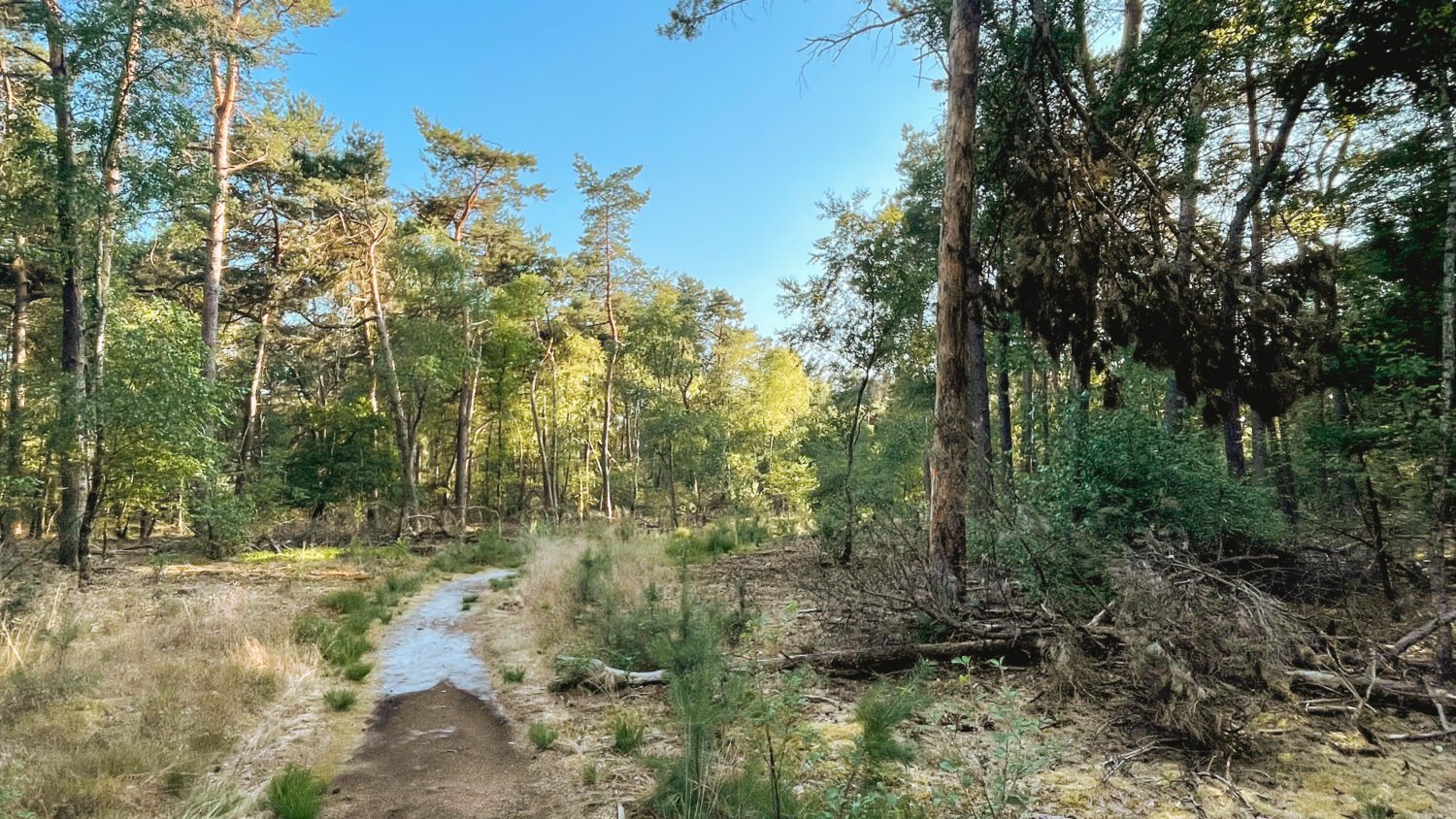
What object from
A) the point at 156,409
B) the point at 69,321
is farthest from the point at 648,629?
the point at 69,321

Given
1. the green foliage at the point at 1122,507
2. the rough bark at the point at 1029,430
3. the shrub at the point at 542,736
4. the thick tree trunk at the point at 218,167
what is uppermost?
the thick tree trunk at the point at 218,167

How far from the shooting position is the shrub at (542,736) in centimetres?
456

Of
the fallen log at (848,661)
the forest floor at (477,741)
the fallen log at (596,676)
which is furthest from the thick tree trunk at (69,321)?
the fallen log at (848,661)

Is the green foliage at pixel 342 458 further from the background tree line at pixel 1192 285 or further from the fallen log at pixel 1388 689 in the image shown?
the fallen log at pixel 1388 689

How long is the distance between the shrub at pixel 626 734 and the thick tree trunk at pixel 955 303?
332cm

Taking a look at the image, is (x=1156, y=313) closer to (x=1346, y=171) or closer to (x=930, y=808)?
→ (x=930, y=808)

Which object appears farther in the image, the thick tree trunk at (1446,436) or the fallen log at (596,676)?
the fallen log at (596,676)

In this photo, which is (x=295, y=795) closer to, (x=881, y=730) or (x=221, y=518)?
(x=881, y=730)

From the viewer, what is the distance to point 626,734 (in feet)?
14.7

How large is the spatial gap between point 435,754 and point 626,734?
1441mm

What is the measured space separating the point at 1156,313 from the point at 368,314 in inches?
917

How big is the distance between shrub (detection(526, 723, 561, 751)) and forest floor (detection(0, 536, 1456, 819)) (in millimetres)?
60

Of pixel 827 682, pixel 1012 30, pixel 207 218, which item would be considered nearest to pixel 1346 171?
pixel 1012 30

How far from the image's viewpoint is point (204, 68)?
1053 cm
